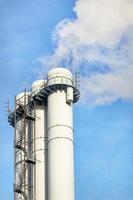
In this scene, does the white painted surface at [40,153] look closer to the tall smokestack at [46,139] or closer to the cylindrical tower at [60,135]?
the tall smokestack at [46,139]

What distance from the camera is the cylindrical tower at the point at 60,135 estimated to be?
74.2 meters

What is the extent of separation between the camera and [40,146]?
79812 mm

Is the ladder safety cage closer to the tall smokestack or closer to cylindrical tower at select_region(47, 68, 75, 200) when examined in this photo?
the tall smokestack

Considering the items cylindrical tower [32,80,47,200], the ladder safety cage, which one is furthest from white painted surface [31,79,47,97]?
the ladder safety cage

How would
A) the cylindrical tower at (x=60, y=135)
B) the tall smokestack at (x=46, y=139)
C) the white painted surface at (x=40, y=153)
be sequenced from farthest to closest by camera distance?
the white painted surface at (x=40, y=153) < the tall smokestack at (x=46, y=139) < the cylindrical tower at (x=60, y=135)

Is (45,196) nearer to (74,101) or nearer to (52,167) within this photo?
(52,167)

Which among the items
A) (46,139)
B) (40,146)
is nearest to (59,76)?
(46,139)

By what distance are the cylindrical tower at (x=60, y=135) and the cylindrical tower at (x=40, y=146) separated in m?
2.07

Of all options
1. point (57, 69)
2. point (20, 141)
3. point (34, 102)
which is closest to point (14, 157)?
point (20, 141)

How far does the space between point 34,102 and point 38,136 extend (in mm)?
5197

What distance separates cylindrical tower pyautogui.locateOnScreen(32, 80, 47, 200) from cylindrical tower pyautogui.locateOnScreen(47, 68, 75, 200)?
2069 mm

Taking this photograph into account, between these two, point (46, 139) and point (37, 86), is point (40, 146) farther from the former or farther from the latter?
point (37, 86)

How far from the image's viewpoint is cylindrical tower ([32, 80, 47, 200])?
3042 inches

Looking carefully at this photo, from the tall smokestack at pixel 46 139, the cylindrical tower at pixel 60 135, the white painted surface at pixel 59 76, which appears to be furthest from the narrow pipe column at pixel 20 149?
the white painted surface at pixel 59 76
